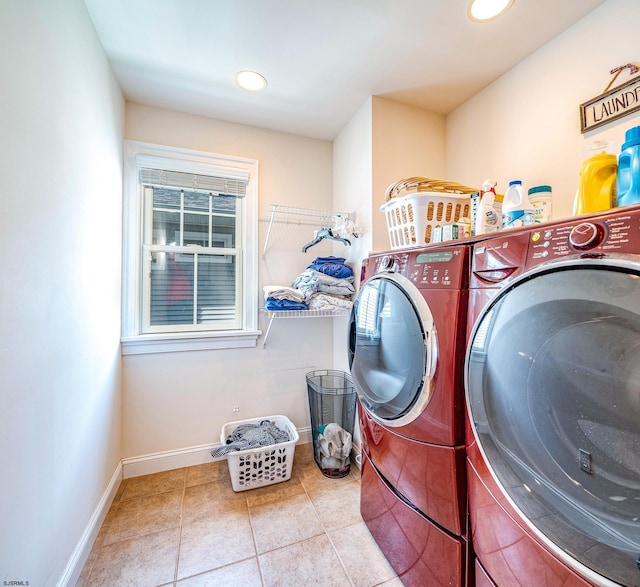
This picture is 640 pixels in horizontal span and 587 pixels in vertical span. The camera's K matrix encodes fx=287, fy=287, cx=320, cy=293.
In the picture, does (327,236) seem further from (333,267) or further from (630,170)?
(630,170)

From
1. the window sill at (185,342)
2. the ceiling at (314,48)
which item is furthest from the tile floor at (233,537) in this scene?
the ceiling at (314,48)

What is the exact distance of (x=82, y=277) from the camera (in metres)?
1.28

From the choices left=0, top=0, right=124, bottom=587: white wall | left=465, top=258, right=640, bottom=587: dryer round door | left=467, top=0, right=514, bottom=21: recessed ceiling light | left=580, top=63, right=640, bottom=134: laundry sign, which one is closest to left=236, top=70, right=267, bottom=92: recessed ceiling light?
left=0, top=0, right=124, bottom=587: white wall

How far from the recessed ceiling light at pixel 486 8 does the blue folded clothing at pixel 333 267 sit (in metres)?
1.38

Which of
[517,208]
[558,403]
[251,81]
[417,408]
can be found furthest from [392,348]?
[251,81]

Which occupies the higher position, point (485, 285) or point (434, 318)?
point (485, 285)

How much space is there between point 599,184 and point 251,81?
177cm

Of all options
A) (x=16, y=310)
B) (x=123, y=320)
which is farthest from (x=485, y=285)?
(x=123, y=320)

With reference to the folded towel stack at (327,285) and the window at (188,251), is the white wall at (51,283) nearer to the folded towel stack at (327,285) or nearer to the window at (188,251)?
the window at (188,251)

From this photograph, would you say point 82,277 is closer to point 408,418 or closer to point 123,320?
point 123,320

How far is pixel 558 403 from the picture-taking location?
2.12ft

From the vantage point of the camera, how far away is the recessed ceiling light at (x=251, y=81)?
166 centimetres

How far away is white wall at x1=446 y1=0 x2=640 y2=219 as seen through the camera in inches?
46.4

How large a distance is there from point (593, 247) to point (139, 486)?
2.44 meters
